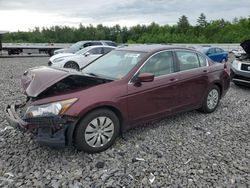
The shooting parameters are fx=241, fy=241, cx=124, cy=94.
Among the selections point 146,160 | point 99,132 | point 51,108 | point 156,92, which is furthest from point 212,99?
point 51,108

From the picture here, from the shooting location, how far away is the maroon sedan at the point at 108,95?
125 inches

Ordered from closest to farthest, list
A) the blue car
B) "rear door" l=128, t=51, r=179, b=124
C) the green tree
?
1. "rear door" l=128, t=51, r=179, b=124
2. the blue car
3. the green tree

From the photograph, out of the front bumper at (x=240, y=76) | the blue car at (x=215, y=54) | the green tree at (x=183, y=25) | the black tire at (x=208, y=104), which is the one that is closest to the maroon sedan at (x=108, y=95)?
the black tire at (x=208, y=104)

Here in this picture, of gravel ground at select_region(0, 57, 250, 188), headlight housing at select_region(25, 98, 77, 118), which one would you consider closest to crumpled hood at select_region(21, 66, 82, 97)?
headlight housing at select_region(25, 98, 77, 118)

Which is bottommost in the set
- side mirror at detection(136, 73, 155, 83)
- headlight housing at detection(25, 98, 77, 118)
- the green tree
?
headlight housing at detection(25, 98, 77, 118)

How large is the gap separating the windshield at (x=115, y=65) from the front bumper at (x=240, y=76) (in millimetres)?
4578

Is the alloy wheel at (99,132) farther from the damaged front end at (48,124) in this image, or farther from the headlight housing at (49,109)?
the headlight housing at (49,109)

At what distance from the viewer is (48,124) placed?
3072 mm

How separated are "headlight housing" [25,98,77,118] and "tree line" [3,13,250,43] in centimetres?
5554

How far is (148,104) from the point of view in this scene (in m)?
3.96

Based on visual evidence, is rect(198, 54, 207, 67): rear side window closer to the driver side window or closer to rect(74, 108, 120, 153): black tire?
the driver side window

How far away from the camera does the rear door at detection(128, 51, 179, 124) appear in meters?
3.79

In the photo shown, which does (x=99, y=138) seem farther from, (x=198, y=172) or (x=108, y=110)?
(x=198, y=172)

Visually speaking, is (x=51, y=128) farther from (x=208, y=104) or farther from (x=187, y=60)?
(x=208, y=104)
